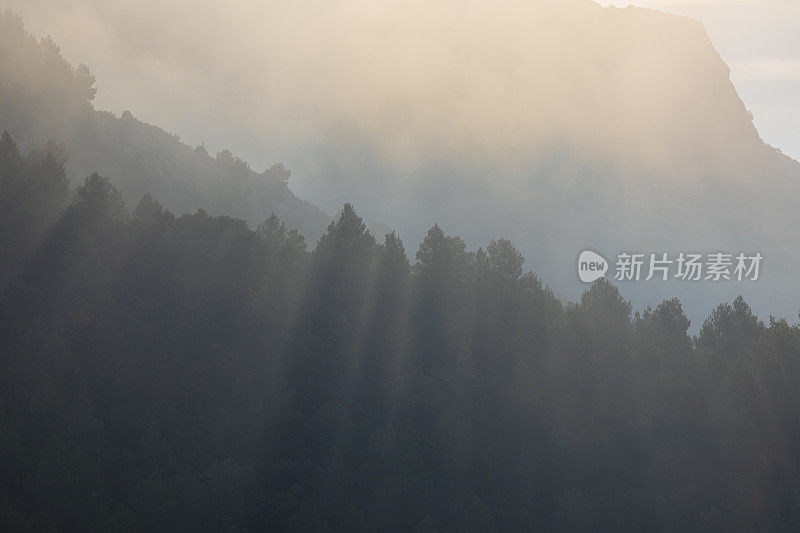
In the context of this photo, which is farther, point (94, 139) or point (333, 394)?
point (94, 139)

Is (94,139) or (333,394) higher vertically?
(94,139)

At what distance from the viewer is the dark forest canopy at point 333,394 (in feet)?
104

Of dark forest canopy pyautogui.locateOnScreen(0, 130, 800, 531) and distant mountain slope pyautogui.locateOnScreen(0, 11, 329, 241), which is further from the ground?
distant mountain slope pyautogui.locateOnScreen(0, 11, 329, 241)

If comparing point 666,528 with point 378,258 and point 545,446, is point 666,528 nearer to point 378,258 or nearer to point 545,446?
point 545,446

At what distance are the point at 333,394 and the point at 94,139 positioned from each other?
60.7 meters

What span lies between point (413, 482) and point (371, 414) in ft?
16.5

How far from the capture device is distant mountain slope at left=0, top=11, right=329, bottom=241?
76312 millimetres

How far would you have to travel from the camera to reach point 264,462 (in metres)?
34.3

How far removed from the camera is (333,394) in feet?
126

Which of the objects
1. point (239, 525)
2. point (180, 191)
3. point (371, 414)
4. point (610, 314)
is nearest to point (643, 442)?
point (610, 314)

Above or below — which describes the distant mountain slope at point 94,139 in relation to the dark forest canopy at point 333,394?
above

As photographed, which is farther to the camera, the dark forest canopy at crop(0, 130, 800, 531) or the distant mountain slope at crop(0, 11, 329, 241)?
the distant mountain slope at crop(0, 11, 329, 241)

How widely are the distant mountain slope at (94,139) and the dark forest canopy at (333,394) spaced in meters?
34.2

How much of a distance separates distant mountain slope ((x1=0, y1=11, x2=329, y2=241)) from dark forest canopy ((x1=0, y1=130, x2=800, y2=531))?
34236mm
